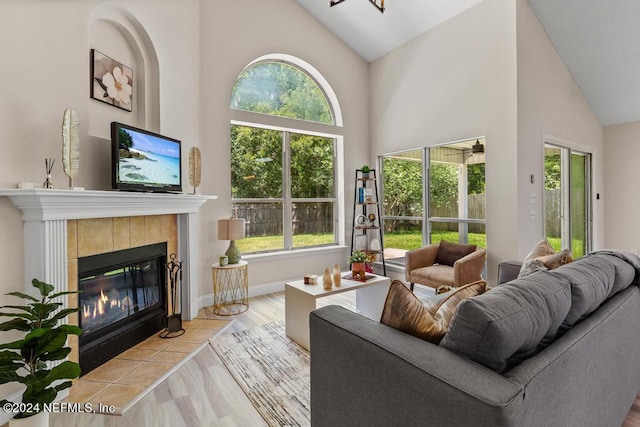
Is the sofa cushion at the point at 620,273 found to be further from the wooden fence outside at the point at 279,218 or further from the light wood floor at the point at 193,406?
the wooden fence outside at the point at 279,218

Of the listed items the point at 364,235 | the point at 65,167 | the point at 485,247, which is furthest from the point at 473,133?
the point at 65,167

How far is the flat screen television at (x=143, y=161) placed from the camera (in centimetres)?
246

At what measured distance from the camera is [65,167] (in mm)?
2115

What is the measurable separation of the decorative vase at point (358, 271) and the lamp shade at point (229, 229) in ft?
4.40

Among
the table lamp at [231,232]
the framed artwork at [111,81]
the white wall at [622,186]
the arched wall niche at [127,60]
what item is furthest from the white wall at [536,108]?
the framed artwork at [111,81]

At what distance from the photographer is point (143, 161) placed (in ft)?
8.89

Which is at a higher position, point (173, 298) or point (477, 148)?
point (477, 148)

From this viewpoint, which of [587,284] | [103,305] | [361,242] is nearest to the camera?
[587,284]

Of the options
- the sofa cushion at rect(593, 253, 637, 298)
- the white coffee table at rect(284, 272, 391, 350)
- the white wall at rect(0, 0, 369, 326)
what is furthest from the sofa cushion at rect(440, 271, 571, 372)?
the white wall at rect(0, 0, 369, 326)

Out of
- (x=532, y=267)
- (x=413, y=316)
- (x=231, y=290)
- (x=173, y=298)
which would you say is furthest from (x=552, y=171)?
(x=173, y=298)

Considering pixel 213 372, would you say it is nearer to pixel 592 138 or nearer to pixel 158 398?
pixel 158 398

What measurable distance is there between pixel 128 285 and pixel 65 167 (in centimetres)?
115

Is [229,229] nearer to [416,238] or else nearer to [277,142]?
[277,142]

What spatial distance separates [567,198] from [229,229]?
472 cm
